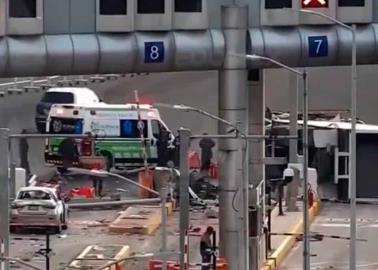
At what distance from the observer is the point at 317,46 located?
24.1 meters

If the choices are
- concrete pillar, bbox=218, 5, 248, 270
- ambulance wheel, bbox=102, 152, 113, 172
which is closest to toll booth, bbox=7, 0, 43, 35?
concrete pillar, bbox=218, 5, 248, 270

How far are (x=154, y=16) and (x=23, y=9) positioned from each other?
7.77 feet

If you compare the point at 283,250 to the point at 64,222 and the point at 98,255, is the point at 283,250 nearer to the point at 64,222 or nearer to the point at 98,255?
the point at 64,222

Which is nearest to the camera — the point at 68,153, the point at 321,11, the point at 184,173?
the point at 184,173

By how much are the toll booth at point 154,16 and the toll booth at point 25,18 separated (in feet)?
5.96

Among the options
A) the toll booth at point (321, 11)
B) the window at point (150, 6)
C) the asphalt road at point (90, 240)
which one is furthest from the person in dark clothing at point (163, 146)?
the window at point (150, 6)

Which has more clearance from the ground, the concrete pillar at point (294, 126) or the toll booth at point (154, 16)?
the toll booth at point (154, 16)

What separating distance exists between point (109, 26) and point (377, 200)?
683 inches

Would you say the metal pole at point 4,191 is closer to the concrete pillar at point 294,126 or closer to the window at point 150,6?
the window at point 150,6

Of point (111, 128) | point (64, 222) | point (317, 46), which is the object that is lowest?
point (64, 222)

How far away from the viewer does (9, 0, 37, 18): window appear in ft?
73.2

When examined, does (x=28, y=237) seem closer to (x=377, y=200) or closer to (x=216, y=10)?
(x=216, y=10)

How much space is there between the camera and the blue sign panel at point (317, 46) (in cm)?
2402

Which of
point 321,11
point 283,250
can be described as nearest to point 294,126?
point 283,250
